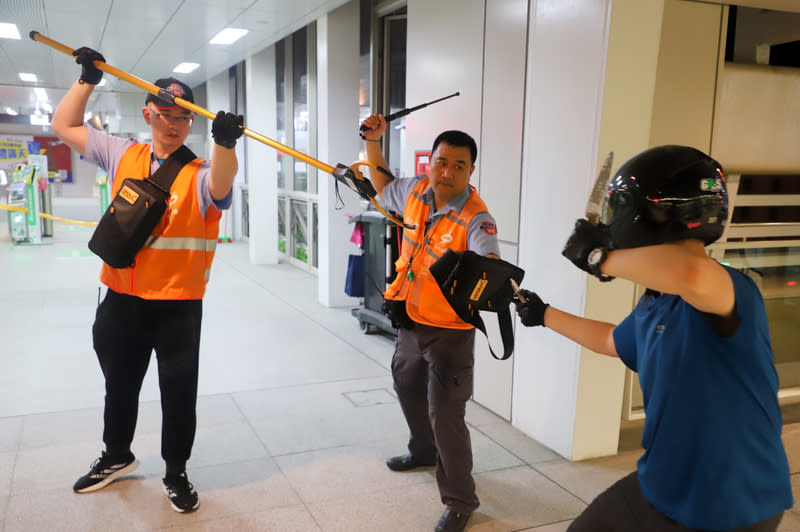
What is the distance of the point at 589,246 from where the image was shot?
1321 millimetres

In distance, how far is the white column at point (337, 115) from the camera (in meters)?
6.48

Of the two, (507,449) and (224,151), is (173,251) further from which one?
(507,449)

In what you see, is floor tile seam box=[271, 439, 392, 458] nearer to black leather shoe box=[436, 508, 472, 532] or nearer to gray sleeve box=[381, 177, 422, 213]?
black leather shoe box=[436, 508, 472, 532]

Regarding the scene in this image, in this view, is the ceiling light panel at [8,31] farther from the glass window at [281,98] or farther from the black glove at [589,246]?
the black glove at [589,246]

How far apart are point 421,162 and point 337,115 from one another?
2.31 m

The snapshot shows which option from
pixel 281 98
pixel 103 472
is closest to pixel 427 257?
pixel 103 472

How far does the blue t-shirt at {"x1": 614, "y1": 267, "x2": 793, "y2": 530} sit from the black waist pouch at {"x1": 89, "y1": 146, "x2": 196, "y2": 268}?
198cm

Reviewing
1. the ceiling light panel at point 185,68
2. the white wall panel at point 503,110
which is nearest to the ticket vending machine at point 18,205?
the ceiling light panel at point 185,68

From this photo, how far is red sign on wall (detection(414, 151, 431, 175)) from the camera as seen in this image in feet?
A: 14.8

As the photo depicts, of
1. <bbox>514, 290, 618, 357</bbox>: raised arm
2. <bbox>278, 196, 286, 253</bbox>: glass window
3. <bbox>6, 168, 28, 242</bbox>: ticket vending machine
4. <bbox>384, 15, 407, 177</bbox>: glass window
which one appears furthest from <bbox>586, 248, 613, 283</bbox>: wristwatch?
<bbox>6, 168, 28, 242</bbox>: ticket vending machine

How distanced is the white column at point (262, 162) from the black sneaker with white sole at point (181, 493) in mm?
6949

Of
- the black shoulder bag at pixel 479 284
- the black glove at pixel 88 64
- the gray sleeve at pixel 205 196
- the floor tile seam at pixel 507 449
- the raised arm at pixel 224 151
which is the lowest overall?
the floor tile seam at pixel 507 449

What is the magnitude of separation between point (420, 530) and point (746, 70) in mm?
2944

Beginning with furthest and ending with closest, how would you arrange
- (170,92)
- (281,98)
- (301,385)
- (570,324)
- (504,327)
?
(281,98)
(301,385)
(170,92)
(504,327)
(570,324)
